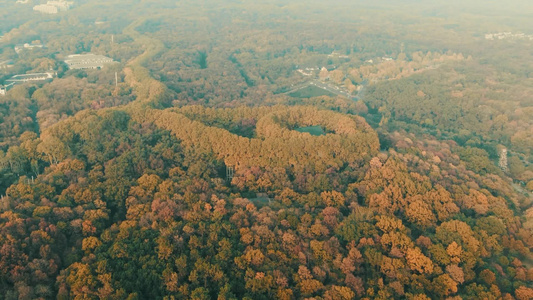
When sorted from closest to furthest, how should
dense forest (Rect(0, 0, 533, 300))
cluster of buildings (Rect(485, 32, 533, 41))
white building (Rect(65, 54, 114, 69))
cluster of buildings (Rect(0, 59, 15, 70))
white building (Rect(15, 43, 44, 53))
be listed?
1. dense forest (Rect(0, 0, 533, 300))
2. cluster of buildings (Rect(0, 59, 15, 70))
3. white building (Rect(65, 54, 114, 69))
4. white building (Rect(15, 43, 44, 53))
5. cluster of buildings (Rect(485, 32, 533, 41))

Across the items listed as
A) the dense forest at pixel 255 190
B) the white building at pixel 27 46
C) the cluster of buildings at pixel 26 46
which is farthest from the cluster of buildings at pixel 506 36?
the white building at pixel 27 46

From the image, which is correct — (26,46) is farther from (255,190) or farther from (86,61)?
(255,190)

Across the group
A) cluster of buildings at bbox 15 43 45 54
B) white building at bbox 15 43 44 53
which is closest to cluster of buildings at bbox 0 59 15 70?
cluster of buildings at bbox 15 43 45 54

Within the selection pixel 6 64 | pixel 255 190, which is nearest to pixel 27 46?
pixel 6 64

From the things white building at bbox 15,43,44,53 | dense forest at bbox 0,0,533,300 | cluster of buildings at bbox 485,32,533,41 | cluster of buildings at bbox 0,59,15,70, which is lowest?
white building at bbox 15,43,44,53

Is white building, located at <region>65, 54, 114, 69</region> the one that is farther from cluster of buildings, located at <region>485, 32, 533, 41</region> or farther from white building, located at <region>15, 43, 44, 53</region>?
cluster of buildings, located at <region>485, 32, 533, 41</region>

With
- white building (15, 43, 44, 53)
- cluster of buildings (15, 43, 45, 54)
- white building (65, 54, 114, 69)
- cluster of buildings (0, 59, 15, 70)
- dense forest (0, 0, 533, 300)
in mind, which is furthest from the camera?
white building (15, 43, 44, 53)

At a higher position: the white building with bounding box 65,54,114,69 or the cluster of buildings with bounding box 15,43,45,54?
the white building with bounding box 65,54,114,69
